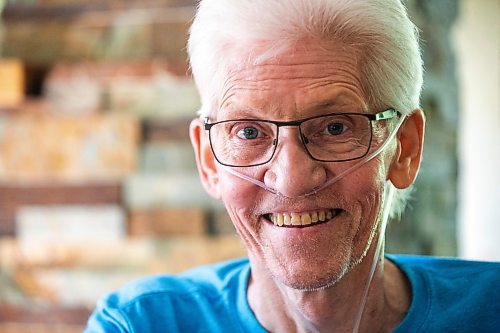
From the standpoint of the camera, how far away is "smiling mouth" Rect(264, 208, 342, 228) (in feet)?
4.82

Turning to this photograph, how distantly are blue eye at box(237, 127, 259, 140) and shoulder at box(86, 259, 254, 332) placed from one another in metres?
0.42

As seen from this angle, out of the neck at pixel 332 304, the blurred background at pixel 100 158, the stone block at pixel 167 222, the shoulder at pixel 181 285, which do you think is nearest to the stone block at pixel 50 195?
the blurred background at pixel 100 158

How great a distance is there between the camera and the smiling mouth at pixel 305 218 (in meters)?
1.47

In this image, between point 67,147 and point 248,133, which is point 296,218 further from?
point 67,147

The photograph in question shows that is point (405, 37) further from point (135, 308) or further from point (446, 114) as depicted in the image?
point (446, 114)

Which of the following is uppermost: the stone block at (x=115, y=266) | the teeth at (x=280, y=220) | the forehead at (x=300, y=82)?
the forehead at (x=300, y=82)

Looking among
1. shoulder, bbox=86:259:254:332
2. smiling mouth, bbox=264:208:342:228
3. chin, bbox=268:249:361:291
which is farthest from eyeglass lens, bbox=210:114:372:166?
shoulder, bbox=86:259:254:332


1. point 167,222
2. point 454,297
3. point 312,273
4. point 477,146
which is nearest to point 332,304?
point 312,273

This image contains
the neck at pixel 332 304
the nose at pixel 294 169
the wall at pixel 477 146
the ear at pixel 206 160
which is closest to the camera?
the nose at pixel 294 169

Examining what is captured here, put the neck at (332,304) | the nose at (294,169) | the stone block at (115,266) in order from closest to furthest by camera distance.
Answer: the nose at (294,169), the neck at (332,304), the stone block at (115,266)

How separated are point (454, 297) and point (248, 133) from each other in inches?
24.3

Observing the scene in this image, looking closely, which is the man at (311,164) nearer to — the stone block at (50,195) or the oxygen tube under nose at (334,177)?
the oxygen tube under nose at (334,177)

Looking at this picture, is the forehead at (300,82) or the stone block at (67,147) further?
the stone block at (67,147)

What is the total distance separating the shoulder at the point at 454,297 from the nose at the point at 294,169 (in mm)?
421
